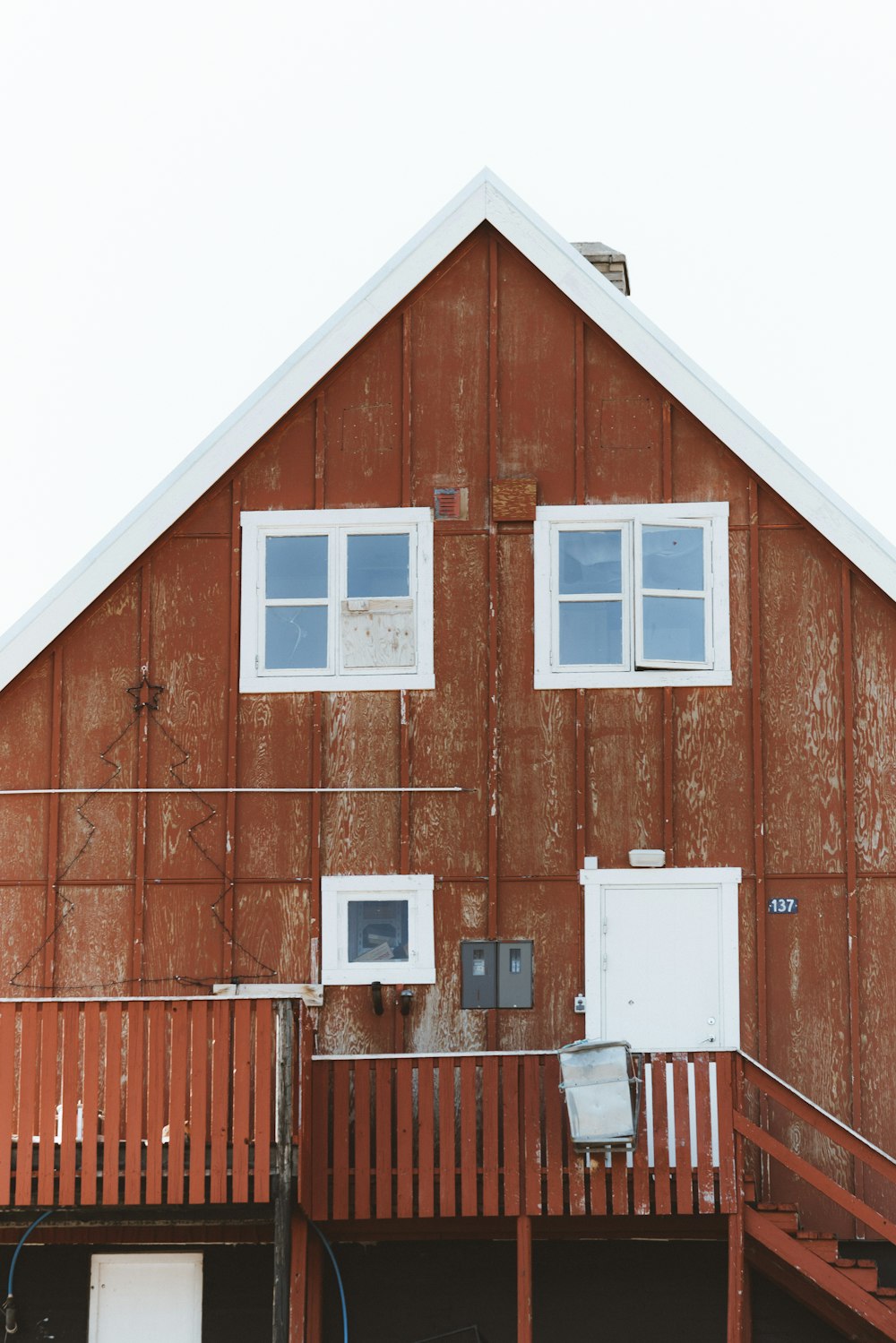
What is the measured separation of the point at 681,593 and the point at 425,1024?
170 inches

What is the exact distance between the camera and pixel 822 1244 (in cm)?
1408

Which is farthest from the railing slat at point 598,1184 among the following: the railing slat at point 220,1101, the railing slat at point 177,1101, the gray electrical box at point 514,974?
the railing slat at point 177,1101

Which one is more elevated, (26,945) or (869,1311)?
(26,945)

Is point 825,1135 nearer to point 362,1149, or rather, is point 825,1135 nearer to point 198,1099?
point 362,1149

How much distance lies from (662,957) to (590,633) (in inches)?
112

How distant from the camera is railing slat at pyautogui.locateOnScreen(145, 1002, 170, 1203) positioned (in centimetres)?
1342

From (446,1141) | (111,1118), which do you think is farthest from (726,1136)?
(111,1118)

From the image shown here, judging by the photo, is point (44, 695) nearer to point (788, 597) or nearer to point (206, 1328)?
point (206, 1328)

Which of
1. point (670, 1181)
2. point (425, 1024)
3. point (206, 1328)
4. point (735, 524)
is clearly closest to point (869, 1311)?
point (670, 1181)

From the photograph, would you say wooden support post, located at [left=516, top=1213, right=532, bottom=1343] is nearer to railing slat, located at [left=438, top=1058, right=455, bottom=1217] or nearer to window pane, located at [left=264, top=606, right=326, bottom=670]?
railing slat, located at [left=438, top=1058, right=455, bottom=1217]

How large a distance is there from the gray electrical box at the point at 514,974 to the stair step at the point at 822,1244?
297cm

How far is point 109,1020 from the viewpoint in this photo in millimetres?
13680

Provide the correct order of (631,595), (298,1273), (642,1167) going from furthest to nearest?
(631,595), (298,1273), (642,1167)

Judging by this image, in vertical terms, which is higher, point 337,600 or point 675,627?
point 337,600
